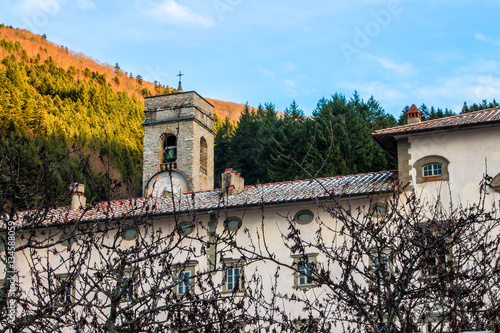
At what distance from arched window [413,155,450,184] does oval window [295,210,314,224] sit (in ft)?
11.4

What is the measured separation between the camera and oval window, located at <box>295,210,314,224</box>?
2101 cm

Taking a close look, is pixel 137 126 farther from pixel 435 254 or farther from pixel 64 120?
pixel 435 254

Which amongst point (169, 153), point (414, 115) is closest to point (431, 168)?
point (414, 115)

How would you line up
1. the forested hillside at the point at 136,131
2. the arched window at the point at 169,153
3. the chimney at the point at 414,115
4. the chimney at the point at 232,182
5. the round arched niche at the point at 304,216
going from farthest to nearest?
the forested hillside at the point at 136,131 < the arched window at the point at 169,153 < the chimney at the point at 232,182 < the chimney at the point at 414,115 < the round arched niche at the point at 304,216

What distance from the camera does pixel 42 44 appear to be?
8800 cm

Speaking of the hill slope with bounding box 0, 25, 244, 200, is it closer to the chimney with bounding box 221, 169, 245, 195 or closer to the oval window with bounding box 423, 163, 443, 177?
the chimney with bounding box 221, 169, 245, 195

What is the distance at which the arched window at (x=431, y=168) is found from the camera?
67.5ft

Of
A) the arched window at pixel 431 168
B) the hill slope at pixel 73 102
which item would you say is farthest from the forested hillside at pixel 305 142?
the arched window at pixel 431 168

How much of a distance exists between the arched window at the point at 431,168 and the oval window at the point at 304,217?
3.47 metres

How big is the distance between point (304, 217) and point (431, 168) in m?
4.19

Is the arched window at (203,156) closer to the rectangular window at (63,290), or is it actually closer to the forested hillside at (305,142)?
the forested hillside at (305,142)

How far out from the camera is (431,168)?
20828mm

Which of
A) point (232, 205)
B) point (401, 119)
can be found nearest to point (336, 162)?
point (401, 119)

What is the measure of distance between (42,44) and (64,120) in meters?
35.7
